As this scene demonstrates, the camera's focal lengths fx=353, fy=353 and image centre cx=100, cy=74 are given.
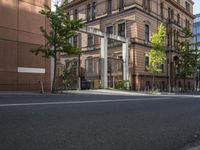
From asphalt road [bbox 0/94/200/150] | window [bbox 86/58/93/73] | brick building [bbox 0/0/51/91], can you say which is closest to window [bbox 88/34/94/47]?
window [bbox 86/58/93/73]

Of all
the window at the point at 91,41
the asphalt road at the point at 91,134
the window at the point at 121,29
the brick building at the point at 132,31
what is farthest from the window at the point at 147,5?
the asphalt road at the point at 91,134

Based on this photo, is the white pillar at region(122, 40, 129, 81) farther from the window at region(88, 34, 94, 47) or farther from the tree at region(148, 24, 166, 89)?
the window at region(88, 34, 94, 47)

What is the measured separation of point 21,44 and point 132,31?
21.8m

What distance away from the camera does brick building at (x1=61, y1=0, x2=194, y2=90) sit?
156 ft

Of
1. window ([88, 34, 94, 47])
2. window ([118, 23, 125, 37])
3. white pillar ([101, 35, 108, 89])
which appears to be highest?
window ([118, 23, 125, 37])

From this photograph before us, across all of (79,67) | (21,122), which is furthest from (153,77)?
(21,122)

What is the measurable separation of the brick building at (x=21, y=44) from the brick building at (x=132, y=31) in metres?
16.4

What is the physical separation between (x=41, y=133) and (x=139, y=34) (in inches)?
1716

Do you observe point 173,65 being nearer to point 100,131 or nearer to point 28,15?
point 28,15

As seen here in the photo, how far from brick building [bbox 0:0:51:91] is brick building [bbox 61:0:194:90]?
16.4 meters

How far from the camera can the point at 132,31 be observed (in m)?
48.3

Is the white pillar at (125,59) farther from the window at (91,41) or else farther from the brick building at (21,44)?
the brick building at (21,44)

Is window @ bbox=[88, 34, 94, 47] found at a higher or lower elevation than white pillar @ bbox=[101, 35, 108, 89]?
higher

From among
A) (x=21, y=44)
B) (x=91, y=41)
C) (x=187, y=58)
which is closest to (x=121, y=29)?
(x=91, y=41)
